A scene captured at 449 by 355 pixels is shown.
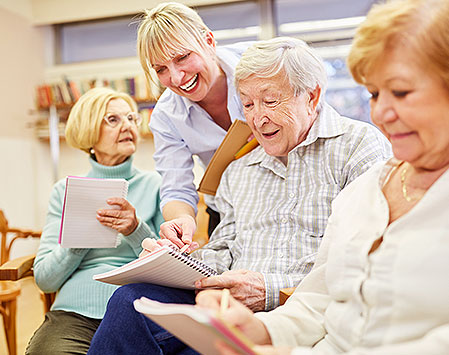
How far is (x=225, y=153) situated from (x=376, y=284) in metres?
0.99

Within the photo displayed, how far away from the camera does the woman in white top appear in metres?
0.80

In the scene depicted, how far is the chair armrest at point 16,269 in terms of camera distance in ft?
6.37

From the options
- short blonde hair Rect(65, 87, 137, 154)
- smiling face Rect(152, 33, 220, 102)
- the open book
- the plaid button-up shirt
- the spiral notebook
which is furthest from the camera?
short blonde hair Rect(65, 87, 137, 154)

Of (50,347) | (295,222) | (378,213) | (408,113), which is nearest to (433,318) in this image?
(378,213)

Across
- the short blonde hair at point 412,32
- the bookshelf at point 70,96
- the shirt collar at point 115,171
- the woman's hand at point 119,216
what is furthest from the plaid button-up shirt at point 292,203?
the bookshelf at point 70,96

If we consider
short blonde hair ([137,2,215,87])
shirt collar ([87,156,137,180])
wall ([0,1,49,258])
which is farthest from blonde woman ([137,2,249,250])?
wall ([0,1,49,258])

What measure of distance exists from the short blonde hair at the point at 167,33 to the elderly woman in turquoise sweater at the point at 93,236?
1.68 feet

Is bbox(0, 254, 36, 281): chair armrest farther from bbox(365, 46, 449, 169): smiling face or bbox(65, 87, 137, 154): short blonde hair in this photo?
bbox(365, 46, 449, 169): smiling face

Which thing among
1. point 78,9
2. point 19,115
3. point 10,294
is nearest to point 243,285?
point 10,294

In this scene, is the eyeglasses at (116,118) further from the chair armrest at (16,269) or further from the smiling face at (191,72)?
the chair armrest at (16,269)

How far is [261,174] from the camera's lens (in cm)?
165

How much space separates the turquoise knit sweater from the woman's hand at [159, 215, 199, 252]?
0.99 feet

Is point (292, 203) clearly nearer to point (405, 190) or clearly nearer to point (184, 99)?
point (405, 190)

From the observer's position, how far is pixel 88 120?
226 centimetres
